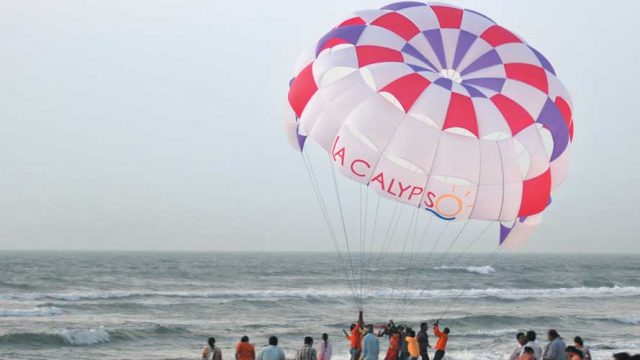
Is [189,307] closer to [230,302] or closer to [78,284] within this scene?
[230,302]

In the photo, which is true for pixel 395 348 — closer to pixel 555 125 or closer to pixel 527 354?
pixel 527 354

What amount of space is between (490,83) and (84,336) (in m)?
15.6

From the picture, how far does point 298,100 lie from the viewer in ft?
38.1

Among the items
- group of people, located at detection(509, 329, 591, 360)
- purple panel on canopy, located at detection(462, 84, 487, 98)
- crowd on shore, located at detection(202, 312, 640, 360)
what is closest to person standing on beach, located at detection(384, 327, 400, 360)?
crowd on shore, located at detection(202, 312, 640, 360)

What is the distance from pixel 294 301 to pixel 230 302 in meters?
2.96

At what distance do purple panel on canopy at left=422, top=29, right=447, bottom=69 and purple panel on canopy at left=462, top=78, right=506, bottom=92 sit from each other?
488mm

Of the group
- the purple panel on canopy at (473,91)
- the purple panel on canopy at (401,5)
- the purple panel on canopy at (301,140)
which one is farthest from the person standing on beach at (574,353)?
the purple panel on canopy at (401,5)

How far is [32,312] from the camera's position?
93.1ft

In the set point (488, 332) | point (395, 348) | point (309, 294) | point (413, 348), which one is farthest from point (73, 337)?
point (309, 294)

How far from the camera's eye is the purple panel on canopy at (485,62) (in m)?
11.3

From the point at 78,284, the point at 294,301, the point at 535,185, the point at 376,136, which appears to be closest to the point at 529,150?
the point at 535,185

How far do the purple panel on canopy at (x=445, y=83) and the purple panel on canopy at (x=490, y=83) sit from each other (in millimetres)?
407

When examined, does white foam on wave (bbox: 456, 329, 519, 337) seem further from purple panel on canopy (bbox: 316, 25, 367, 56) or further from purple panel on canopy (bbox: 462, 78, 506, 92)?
purple panel on canopy (bbox: 316, 25, 367, 56)

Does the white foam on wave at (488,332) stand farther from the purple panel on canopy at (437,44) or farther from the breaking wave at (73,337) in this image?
the purple panel on canopy at (437,44)
